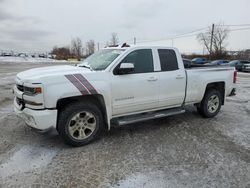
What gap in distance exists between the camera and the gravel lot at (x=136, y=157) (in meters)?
2.90

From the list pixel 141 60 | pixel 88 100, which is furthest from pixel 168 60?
pixel 88 100

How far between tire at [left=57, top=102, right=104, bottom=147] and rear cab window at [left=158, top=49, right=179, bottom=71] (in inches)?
71.9

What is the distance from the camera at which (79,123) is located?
3859 mm

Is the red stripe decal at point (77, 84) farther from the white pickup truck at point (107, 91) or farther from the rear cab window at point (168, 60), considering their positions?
the rear cab window at point (168, 60)

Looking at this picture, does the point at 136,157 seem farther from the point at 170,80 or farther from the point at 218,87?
the point at 218,87

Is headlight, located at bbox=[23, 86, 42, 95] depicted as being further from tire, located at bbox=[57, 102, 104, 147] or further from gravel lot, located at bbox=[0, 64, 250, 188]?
gravel lot, located at bbox=[0, 64, 250, 188]

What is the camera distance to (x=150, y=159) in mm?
3479

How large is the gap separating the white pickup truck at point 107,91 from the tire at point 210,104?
0.22m

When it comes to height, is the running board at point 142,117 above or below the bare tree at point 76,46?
below

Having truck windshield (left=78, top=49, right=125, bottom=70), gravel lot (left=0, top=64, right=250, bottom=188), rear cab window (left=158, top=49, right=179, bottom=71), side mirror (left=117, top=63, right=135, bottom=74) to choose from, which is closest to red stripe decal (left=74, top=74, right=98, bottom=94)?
truck windshield (left=78, top=49, right=125, bottom=70)

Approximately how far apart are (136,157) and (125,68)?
1.63 meters

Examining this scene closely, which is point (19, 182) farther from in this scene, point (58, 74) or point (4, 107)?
point (4, 107)

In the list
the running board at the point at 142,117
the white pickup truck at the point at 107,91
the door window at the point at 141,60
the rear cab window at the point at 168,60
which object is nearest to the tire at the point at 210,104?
the white pickup truck at the point at 107,91

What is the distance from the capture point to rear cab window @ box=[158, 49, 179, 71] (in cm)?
470
